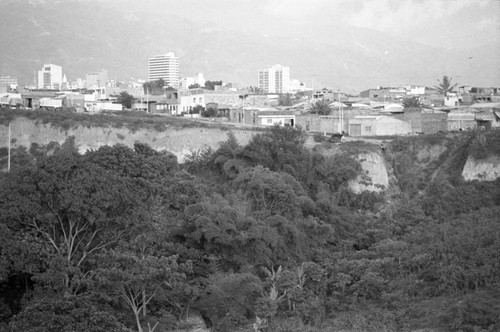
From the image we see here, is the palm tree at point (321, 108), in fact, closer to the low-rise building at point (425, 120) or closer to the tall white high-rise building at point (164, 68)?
the low-rise building at point (425, 120)

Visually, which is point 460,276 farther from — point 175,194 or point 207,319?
point 175,194

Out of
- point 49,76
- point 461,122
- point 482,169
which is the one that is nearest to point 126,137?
point 482,169

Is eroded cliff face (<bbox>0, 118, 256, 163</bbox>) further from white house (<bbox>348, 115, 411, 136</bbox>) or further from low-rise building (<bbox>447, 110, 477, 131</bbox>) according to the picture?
low-rise building (<bbox>447, 110, 477, 131</bbox>)

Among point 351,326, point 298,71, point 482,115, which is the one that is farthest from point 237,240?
point 298,71

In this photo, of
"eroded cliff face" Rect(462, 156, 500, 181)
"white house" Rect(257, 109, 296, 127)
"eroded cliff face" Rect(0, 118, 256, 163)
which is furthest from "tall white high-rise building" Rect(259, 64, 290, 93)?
"eroded cliff face" Rect(462, 156, 500, 181)

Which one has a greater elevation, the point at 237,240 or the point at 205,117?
the point at 205,117

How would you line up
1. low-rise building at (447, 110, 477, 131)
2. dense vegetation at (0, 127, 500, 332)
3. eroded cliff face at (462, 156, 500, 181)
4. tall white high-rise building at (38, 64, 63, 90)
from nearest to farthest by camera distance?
dense vegetation at (0, 127, 500, 332) → eroded cliff face at (462, 156, 500, 181) → low-rise building at (447, 110, 477, 131) → tall white high-rise building at (38, 64, 63, 90)
